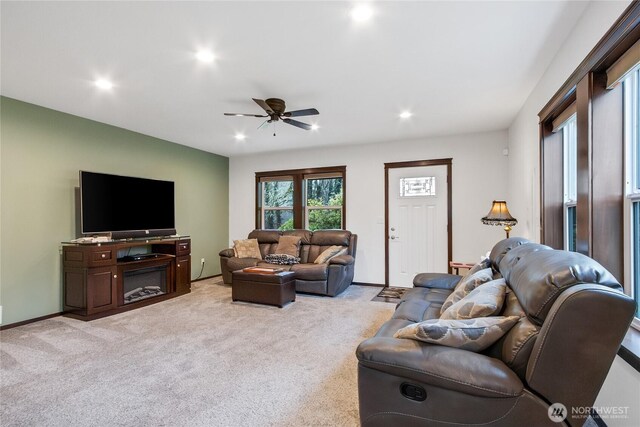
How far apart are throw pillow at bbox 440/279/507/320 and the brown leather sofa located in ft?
9.98

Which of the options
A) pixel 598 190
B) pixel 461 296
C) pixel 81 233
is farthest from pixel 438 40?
pixel 81 233

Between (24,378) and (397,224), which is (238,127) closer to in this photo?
(397,224)

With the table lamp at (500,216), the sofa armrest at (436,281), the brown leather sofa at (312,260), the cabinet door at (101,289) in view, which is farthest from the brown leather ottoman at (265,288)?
the table lamp at (500,216)

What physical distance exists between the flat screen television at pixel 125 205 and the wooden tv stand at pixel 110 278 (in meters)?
0.25

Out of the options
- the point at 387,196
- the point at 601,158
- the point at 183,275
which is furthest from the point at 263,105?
the point at 183,275

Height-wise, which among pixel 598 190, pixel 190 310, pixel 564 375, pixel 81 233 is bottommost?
pixel 190 310

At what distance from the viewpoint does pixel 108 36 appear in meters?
2.26

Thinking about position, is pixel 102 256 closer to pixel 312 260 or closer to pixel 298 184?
pixel 312 260

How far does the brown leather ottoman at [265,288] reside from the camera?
4066mm

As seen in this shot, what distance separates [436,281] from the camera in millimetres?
3158

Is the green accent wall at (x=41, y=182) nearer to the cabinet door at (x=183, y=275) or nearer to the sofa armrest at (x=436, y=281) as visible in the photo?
the cabinet door at (x=183, y=275)

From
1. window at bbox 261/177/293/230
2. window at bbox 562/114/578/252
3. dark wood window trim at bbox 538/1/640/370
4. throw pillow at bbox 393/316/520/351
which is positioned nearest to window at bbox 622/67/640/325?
dark wood window trim at bbox 538/1/640/370

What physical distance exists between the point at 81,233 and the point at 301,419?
3826mm

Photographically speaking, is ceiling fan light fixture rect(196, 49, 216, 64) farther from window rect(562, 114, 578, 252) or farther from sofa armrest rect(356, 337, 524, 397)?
window rect(562, 114, 578, 252)
